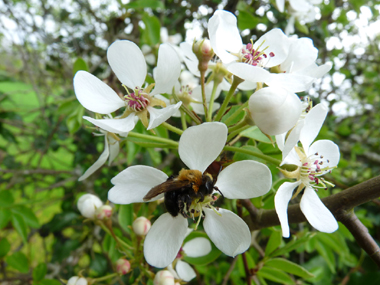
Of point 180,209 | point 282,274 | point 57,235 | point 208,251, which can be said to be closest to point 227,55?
point 180,209

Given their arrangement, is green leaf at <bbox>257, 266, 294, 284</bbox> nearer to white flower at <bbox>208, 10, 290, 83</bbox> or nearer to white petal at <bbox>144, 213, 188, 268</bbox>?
white petal at <bbox>144, 213, 188, 268</bbox>

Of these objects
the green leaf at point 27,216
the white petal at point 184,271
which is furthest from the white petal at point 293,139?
the green leaf at point 27,216

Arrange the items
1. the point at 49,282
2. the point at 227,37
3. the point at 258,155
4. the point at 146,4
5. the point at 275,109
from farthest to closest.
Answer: the point at 146,4 < the point at 49,282 < the point at 227,37 < the point at 258,155 < the point at 275,109

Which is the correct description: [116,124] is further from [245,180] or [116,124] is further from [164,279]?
[164,279]

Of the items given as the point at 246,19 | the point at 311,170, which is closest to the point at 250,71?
the point at 311,170

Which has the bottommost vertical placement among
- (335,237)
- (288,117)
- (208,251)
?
(335,237)

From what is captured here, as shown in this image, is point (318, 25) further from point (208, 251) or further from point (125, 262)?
point (125, 262)

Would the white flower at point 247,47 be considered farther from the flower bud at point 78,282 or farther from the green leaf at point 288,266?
the flower bud at point 78,282
